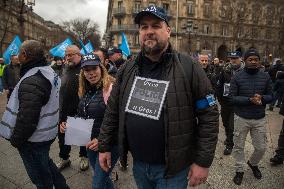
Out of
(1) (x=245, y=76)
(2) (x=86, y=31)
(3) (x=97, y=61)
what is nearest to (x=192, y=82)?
(3) (x=97, y=61)

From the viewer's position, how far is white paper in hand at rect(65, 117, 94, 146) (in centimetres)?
355

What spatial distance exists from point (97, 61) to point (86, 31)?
7874 centimetres

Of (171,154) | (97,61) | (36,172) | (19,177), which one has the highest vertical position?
(97,61)

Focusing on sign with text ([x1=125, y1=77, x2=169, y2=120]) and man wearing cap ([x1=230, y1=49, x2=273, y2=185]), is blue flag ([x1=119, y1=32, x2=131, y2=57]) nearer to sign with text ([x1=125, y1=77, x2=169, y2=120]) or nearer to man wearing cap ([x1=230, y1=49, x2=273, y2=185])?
man wearing cap ([x1=230, y1=49, x2=273, y2=185])

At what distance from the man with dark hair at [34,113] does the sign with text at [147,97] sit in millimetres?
1109

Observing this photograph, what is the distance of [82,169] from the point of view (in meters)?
5.11

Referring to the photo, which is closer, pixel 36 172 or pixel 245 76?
pixel 36 172

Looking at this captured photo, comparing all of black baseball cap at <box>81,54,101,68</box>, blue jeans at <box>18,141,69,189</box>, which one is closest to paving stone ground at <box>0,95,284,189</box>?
blue jeans at <box>18,141,69,189</box>

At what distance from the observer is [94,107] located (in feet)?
11.4

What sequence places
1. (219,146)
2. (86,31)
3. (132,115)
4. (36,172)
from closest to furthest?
(132,115)
(36,172)
(219,146)
(86,31)

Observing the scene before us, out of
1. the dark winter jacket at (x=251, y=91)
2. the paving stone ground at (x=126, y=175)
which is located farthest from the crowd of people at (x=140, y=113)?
the dark winter jacket at (x=251, y=91)

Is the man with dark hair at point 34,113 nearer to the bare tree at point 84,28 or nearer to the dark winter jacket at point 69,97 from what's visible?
the dark winter jacket at point 69,97

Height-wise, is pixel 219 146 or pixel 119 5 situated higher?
pixel 119 5

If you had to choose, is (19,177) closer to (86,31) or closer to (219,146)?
(219,146)
